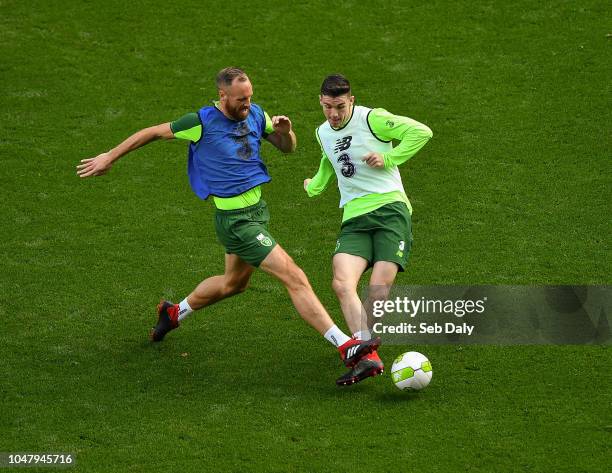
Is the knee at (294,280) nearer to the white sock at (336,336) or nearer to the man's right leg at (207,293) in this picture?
the white sock at (336,336)

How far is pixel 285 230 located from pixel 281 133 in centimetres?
240

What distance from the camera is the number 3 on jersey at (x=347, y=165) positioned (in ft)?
30.8

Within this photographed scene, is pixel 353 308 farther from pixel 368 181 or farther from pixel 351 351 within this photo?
pixel 368 181

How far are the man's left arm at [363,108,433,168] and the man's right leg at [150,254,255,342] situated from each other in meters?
1.48

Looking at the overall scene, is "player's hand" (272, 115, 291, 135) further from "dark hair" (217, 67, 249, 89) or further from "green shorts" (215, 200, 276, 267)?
"green shorts" (215, 200, 276, 267)

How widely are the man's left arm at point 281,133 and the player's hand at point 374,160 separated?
2.52ft

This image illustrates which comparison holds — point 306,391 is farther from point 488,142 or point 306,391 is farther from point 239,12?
point 239,12

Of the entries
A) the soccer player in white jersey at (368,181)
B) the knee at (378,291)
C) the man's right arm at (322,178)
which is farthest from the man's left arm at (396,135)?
the knee at (378,291)

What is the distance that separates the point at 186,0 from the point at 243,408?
8.71 meters

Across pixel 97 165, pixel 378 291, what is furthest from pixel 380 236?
pixel 97 165

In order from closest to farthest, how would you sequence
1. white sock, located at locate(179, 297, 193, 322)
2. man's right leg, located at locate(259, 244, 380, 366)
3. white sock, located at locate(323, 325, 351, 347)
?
white sock, located at locate(323, 325, 351, 347)
man's right leg, located at locate(259, 244, 380, 366)
white sock, located at locate(179, 297, 193, 322)

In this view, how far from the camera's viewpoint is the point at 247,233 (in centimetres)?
908

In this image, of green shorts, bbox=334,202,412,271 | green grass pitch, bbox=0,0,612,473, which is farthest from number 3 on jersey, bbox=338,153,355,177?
green grass pitch, bbox=0,0,612,473

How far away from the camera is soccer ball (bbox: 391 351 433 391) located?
852 centimetres
